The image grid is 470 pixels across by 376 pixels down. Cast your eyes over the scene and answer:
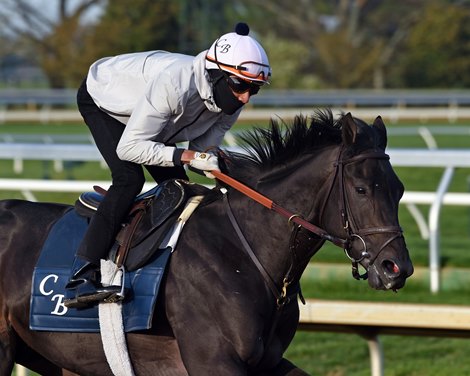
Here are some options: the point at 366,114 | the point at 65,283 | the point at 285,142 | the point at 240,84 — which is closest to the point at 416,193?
the point at 285,142

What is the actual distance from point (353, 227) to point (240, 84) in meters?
0.75

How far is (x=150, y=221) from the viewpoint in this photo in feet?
13.7

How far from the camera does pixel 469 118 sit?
1035 inches

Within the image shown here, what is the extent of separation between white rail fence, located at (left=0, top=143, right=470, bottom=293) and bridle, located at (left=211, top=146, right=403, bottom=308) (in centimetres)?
352

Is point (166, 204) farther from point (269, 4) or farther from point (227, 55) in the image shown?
point (269, 4)

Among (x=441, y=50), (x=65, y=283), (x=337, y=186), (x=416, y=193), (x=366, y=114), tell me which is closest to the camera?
(x=337, y=186)

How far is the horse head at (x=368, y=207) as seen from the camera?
362 cm

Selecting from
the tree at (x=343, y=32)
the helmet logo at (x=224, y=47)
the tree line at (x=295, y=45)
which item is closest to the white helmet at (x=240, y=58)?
the helmet logo at (x=224, y=47)

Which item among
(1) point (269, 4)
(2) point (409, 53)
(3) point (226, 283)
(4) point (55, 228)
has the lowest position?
(3) point (226, 283)

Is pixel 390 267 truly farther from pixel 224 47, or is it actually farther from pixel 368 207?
pixel 224 47

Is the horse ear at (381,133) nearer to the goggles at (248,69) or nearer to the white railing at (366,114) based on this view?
the goggles at (248,69)

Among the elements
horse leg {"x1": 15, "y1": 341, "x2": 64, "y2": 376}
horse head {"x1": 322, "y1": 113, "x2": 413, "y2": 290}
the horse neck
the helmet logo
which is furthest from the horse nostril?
horse leg {"x1": 15, "y1": 341, "x2": 64, "y2": 376}

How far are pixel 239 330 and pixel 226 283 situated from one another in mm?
194

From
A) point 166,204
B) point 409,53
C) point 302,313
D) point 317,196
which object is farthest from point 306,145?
point 409,53
